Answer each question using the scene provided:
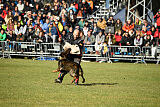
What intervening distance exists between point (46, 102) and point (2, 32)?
18.5 metres

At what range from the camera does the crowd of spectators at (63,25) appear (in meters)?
25.0

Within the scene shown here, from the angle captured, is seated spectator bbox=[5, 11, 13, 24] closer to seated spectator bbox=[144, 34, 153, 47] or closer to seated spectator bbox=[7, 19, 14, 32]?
seated spectator bbox=[7, 19, 14, 32]

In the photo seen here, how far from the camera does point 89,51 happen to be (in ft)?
82.6

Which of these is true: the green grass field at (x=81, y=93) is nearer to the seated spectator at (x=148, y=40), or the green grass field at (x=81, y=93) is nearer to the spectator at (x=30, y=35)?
the seated spectator at (x=148, y=40)

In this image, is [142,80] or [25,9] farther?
[25,9]

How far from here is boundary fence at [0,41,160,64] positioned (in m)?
24.3

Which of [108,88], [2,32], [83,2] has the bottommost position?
[108,88]

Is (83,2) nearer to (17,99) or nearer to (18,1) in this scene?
(18,1)

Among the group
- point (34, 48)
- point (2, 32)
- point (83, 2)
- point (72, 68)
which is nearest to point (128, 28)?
point (83, 2)

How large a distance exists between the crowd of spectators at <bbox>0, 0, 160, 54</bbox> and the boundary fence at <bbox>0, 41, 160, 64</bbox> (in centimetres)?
37

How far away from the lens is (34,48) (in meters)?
25.9

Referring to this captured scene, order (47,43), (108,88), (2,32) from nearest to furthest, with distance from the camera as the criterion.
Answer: (108,88) → (47,43) → (2,32)

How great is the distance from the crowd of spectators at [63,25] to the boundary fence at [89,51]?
1.21ft

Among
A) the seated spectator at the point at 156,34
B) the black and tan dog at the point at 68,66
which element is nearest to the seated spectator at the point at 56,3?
the seated spectator at the point at 156,34
